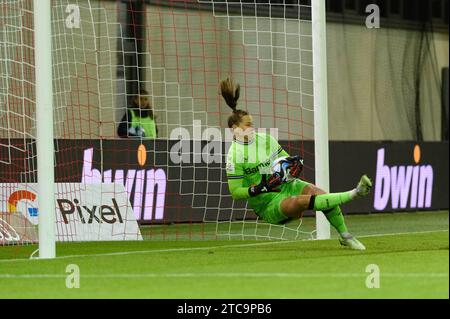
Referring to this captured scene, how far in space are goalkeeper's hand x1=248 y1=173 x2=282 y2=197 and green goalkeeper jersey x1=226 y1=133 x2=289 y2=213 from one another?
0.08 metres

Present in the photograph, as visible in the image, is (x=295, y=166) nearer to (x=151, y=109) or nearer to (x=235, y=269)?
(x=235, y=269)

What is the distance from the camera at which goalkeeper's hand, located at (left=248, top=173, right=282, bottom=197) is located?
13078 mm

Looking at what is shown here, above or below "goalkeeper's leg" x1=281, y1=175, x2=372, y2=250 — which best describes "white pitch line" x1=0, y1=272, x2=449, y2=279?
below

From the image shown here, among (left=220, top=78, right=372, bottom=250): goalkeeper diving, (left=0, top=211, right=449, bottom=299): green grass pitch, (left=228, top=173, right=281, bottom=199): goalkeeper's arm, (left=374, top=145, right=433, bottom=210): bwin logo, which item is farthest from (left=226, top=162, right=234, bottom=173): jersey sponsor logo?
(left=374, top=145, right=433, bottom=210): bwin logo

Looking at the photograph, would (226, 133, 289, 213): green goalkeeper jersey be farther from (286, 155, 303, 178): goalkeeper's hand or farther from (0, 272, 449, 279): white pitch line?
(0, 272, 449, 279): white pitch line

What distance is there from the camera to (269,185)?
43.1 feet

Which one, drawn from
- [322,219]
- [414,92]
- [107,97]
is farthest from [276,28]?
[414,92]

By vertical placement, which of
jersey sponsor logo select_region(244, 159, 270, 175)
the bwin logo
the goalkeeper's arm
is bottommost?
the bwin logo

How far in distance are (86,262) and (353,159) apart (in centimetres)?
1053

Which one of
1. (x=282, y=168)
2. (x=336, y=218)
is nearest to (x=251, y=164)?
(x=282, y=168)

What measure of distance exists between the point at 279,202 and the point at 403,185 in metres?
9.53

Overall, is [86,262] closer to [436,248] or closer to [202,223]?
[436,248]

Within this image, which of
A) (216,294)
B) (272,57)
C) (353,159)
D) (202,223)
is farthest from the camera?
(353,159)

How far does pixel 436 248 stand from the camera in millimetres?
12789
